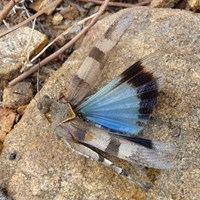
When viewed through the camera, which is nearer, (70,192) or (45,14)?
(70,192)

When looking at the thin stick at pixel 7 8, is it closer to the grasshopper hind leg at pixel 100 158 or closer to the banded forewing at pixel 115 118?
the banded forewing at pixel 115 118

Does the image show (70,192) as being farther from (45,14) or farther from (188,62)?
(45,14)

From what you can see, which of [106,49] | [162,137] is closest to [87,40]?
[106,49]

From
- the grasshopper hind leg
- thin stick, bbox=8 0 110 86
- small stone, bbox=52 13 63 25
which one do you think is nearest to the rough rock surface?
the grasshopper hind leg

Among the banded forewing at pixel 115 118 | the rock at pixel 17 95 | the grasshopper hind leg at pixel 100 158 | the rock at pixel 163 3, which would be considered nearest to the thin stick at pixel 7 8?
the rock at pixel 17 95

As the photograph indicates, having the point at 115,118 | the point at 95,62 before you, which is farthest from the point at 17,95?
the point at 115,118
